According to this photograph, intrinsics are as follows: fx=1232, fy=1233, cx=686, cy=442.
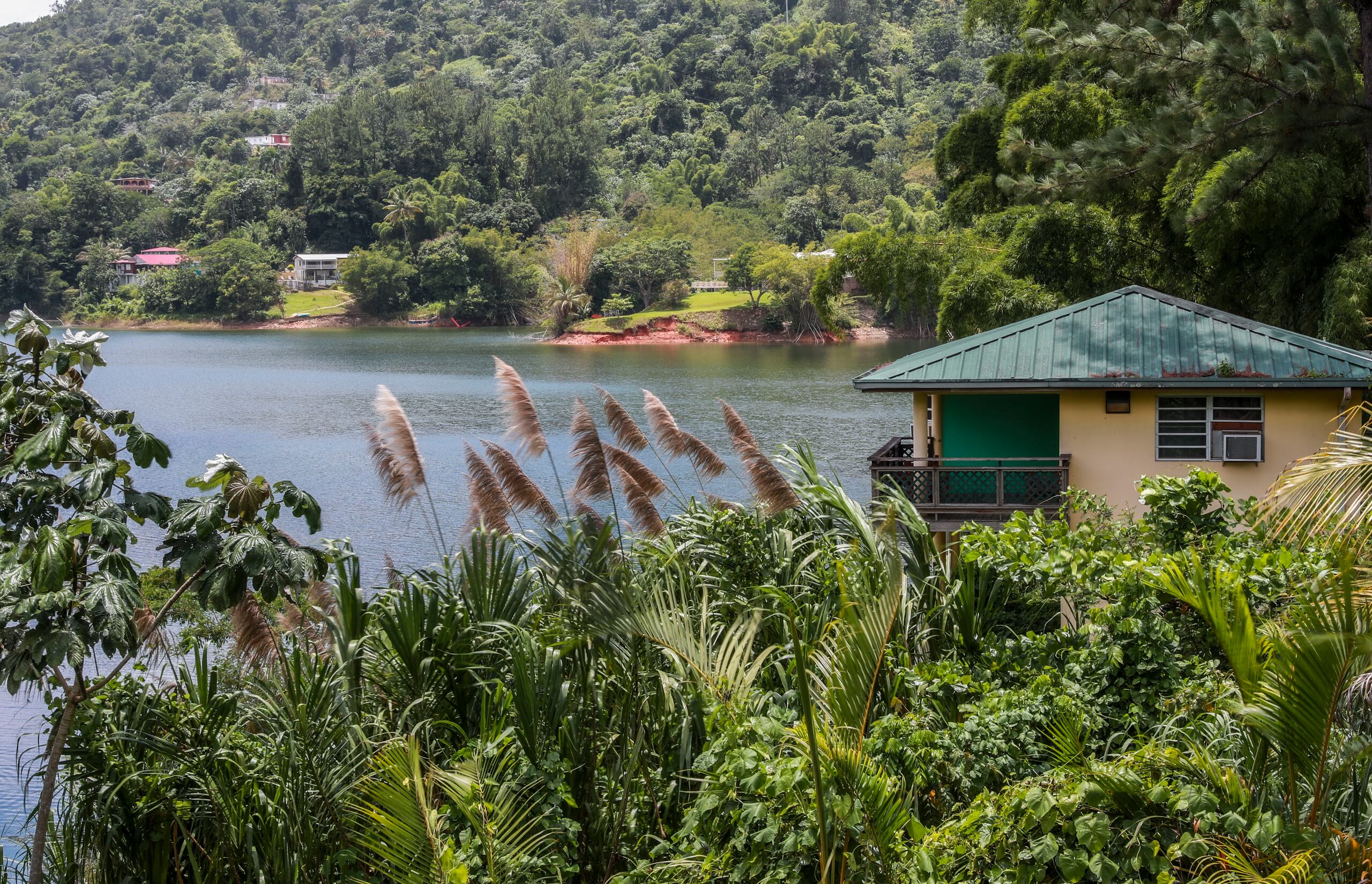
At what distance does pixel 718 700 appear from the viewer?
212 inches

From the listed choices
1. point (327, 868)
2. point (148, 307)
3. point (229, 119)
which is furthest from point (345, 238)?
point (327, 868)

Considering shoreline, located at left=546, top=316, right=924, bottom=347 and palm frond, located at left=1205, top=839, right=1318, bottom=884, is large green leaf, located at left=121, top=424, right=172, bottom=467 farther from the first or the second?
shoreline, located at left=546, top=316, right=924, bottom=347

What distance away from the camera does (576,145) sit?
4508 inches

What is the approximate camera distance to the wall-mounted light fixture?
48.7 ft

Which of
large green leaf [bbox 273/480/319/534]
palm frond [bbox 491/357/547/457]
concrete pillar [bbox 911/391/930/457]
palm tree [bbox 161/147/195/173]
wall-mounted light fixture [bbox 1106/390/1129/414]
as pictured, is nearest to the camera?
large green leaf [bbox 273/480/319/534]

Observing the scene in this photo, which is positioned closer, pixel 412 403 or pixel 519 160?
pixel 412 403

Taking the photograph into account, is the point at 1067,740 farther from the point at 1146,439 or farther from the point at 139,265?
the point at 139,265

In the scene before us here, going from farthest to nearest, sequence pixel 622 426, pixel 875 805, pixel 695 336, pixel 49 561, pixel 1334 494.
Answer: pixel 695 336 < pixel 622 426 < pixel 1334 494 < pixel 49 561 < pixel 875 805

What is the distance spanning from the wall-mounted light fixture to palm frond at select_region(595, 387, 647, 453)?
6277 millimetres

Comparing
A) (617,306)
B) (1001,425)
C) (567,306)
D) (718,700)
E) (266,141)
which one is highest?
(266,141)

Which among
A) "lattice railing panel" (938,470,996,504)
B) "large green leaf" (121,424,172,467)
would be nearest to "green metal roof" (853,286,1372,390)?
"lattice railing panel" (938,470,996,504)

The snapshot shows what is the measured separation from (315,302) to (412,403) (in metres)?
57.6

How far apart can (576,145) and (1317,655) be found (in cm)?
11465

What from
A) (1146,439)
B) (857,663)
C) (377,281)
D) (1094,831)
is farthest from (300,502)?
(377,281)
